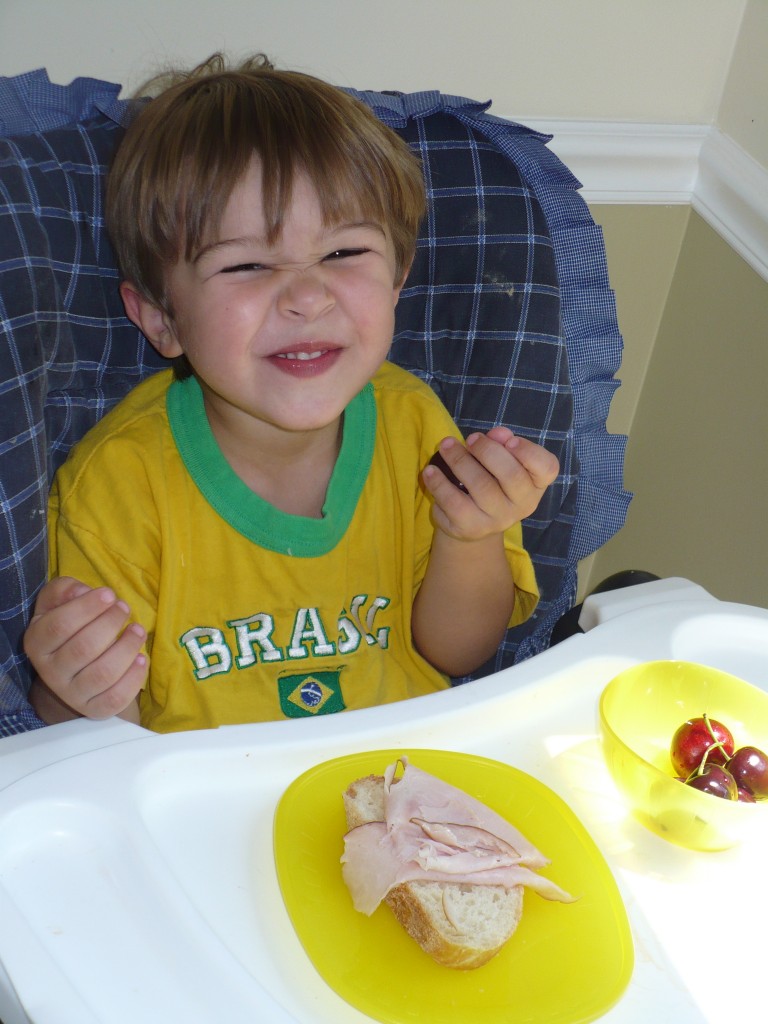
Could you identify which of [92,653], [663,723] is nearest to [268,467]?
[92,653]

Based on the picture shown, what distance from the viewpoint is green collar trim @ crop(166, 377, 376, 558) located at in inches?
44.3

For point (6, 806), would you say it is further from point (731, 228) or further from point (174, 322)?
point (731, 228)

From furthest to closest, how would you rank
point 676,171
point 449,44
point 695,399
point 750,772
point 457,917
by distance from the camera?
point 695,399 → point 676,171 → point 449,44 → point 750,772 → point 457,917

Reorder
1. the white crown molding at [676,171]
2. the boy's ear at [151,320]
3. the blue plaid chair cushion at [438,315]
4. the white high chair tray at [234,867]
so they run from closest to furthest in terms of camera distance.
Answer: the white high chair tray at [234,867], the blue plaid chair cushion at [438,315], the boy's ear at [151,320], the white crown molding at [676,171]

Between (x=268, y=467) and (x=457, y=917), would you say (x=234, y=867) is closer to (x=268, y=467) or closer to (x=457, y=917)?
(x=457, y=917)

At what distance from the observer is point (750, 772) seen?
0.80 metres

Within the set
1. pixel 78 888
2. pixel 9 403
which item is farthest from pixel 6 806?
pixel 9 403

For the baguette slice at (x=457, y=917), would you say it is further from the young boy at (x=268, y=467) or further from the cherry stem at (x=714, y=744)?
the young boy at (x=268, y=467)

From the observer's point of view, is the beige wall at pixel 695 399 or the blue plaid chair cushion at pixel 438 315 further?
the beige wall at pixel 695 399

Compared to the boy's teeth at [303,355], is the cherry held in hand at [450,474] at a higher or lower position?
lower

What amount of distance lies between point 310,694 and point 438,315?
0.45 meters

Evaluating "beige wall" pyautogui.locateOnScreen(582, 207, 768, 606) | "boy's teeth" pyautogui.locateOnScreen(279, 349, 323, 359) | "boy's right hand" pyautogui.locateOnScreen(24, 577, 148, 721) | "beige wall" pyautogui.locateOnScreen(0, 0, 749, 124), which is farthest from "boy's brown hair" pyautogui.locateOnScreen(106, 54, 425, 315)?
"beige wall" pyautogui.locateOnScreen(582, 207, 768, 606)

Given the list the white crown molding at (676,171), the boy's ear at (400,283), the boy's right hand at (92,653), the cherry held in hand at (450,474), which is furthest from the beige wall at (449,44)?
the boy's right hand at (92,653)

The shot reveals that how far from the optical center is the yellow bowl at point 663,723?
0.78m
